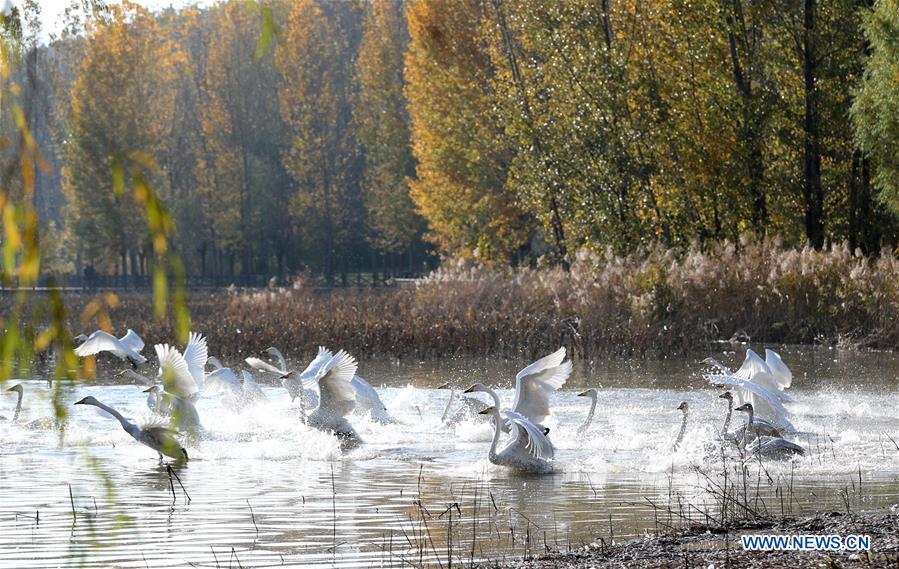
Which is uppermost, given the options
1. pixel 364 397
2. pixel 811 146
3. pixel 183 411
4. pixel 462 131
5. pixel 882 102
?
pixel 462 131

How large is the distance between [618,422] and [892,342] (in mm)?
9922

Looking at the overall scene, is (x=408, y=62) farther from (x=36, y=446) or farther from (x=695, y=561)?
(x=695, y=561)

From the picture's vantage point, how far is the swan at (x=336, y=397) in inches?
523

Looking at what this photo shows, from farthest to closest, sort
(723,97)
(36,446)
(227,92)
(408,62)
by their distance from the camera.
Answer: (227,92), (408,62), (723,97), (36,446)

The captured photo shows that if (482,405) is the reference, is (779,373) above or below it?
above

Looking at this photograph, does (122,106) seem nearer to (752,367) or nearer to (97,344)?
(97,344)

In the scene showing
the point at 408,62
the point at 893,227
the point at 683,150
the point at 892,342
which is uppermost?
the point at 408,62

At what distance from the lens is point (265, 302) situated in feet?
86.3

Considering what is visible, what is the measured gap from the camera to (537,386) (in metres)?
12.2

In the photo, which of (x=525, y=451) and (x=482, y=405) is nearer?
(x=525, y=451)

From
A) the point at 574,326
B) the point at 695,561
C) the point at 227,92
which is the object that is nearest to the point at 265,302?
the point at 574,326

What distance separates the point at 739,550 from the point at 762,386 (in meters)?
6.13

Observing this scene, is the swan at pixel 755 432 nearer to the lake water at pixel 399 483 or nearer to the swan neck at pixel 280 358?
the lake water at pixel 399 483

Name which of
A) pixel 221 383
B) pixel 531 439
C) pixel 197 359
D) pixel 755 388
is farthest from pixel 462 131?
pixel 531 439
